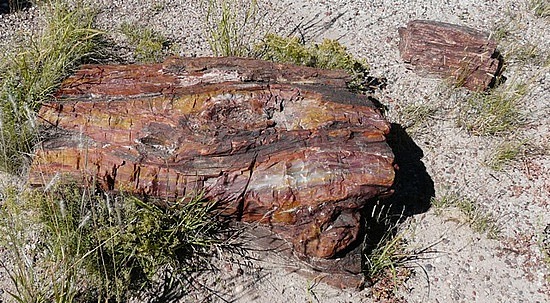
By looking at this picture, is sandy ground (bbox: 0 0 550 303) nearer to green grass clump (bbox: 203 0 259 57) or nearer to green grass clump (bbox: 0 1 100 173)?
green grass clump (bbox: 203 0 259 57)

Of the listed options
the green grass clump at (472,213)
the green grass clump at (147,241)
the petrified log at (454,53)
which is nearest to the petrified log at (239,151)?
the green grass clump at (147,241)

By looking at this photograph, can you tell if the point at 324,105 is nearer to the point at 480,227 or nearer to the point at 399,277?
the point at 399,277

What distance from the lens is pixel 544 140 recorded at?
5223 mm

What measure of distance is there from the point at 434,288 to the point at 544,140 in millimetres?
2167

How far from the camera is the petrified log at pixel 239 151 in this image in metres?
3.67

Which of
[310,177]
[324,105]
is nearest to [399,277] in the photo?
[310,177]

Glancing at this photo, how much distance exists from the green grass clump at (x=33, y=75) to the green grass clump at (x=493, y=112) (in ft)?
12.0

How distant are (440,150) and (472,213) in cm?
77

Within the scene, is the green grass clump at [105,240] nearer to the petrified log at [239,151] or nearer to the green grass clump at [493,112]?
the petrified log at [239,151]

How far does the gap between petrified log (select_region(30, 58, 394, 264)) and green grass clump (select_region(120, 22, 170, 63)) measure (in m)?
1.31

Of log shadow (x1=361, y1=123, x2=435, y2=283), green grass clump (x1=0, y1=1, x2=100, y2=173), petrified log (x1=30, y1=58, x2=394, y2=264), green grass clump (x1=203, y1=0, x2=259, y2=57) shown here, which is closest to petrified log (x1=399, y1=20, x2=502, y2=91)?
log shadow (x1=361, y1=123, x2=435, y2=283)

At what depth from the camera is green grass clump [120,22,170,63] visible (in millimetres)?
5189

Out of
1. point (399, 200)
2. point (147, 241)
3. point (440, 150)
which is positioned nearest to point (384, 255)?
point (399, 200)

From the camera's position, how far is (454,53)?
216 inches
